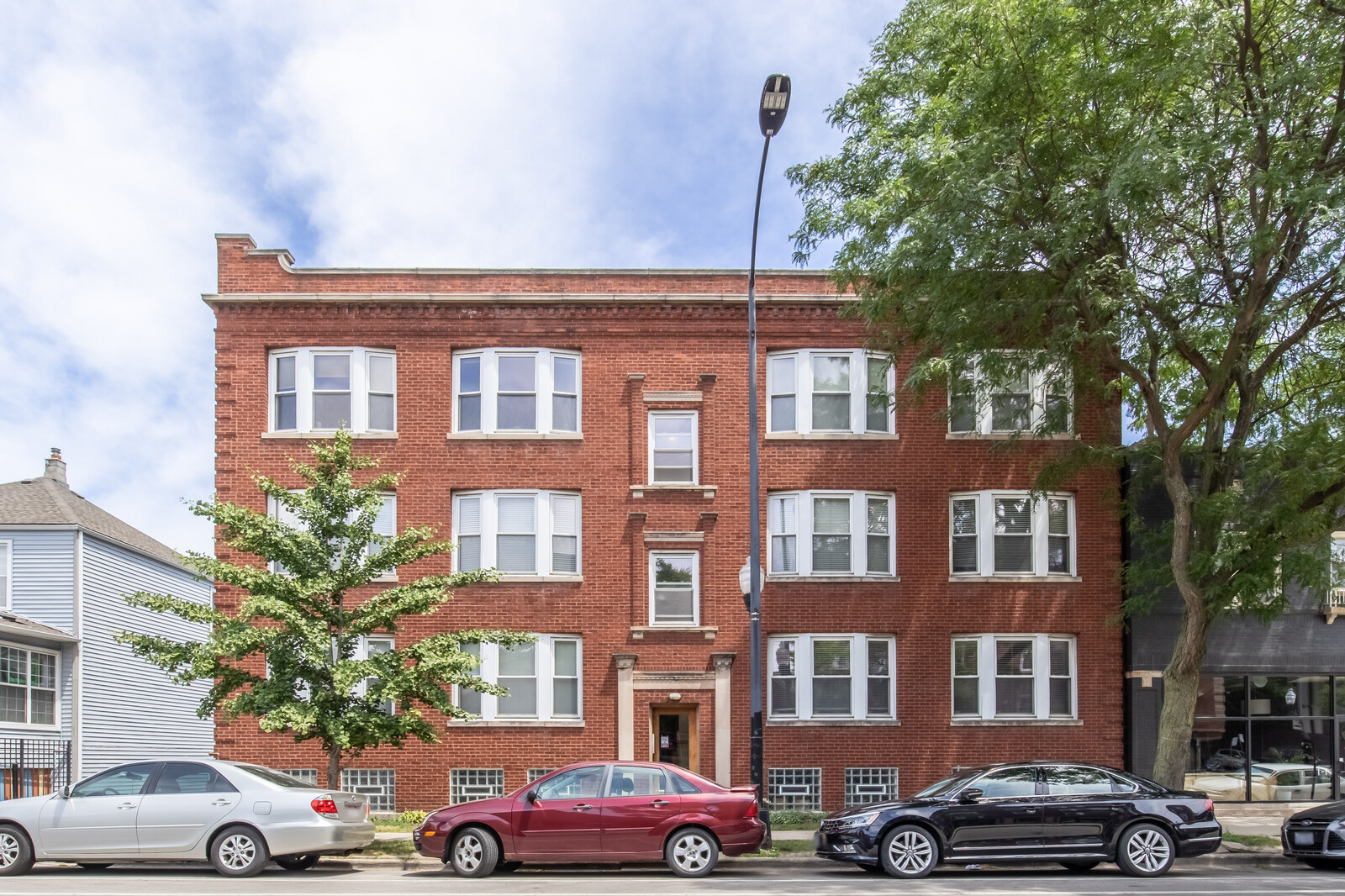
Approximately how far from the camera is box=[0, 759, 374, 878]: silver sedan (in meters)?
14.2

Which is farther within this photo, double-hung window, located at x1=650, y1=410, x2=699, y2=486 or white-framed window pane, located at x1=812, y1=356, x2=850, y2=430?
white-framed window pane, located at x1=812, y1=356, x2=850, y2=430

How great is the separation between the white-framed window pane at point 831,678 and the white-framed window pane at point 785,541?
1.59 m

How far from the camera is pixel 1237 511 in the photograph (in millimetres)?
17453

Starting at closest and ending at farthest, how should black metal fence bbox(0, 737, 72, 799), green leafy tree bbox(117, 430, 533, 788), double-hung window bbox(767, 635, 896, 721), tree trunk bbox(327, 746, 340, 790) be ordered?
1. green leafy tree bbox(117, 430, 533, 788)
2. tree trunk bbox(327, 746, 340, 790)
3. double-hung window bbox(767, 635, 896, 721)
4. black metal fence bbox(0, 737, 72, 799)

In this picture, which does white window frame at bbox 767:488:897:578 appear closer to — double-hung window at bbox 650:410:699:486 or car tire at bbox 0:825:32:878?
double-hung window at bbox 650:410:699:486

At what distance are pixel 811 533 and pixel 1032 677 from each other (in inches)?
206

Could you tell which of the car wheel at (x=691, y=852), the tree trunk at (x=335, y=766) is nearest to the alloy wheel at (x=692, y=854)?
the car wheel at (x=691, y=852)

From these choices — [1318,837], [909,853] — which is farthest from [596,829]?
[1318,837]

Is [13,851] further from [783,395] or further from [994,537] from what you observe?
[994,537]

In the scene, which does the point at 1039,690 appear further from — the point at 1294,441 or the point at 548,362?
the point at 548,362

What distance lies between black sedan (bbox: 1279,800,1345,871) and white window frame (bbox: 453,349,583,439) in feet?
45.3

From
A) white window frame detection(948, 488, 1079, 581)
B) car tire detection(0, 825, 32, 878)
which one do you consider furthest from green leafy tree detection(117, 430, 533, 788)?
white window frame detection(948, 488, 1079, 581)

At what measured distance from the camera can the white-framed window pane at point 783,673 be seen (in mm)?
22922

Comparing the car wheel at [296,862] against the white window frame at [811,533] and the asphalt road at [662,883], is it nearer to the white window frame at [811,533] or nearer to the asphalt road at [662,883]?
the asphalt road at [662,883]
